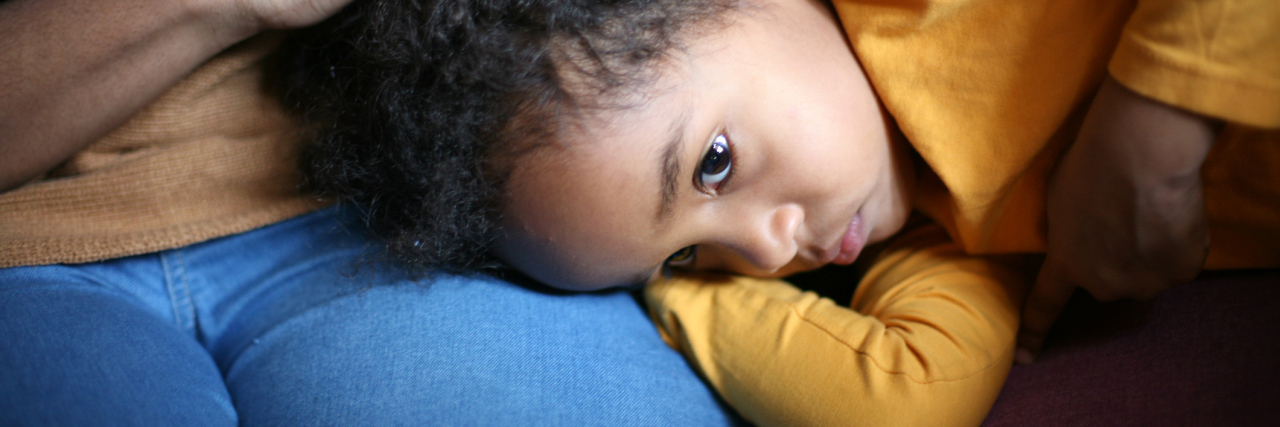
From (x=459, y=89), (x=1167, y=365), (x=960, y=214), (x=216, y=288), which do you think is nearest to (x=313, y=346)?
(x=216, y=288)

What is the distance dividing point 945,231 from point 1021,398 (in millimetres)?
296

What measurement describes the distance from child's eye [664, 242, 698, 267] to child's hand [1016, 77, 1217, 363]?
1.34ft

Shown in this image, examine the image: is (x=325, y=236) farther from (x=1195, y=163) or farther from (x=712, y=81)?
(x=1195, y=163)

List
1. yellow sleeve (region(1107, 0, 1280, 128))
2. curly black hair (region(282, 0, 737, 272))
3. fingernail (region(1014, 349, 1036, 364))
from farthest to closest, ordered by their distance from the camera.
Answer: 1. fingernail (region(1014, 349, 1036, 364))
2. curly black hair (region(282, 0, 737, 272))
3. yellow sleeve (region(1107, 0, 1280, 128))

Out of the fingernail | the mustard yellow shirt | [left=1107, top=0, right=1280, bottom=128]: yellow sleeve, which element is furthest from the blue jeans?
[left=1107, top=0, right=1280, bottom=128]: yellow sleeve

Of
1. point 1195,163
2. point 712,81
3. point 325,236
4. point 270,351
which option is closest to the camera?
point 1195,163

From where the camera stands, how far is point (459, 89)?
739mm

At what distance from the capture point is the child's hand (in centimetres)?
62

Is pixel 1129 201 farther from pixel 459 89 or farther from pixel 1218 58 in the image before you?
pixel 459 89

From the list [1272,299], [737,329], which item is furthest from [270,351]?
[1272,299]

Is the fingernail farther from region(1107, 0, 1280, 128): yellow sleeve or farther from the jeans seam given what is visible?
the jeans seam

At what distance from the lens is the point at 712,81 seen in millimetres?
748

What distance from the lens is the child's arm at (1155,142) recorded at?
1.86ft

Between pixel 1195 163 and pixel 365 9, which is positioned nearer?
pixel 1195 163
